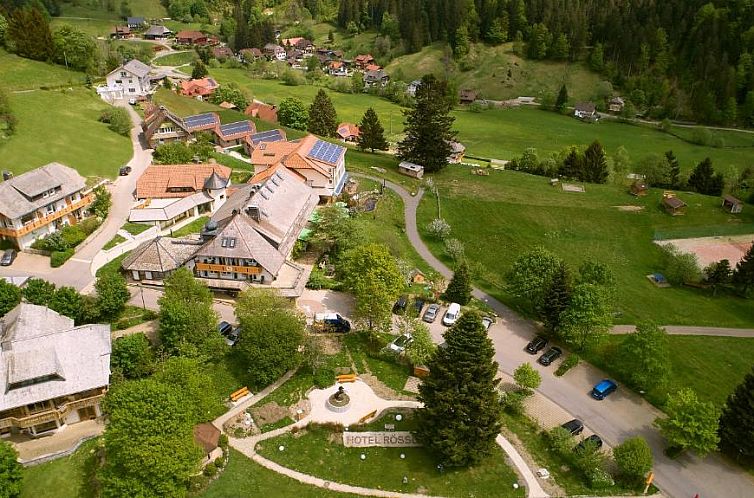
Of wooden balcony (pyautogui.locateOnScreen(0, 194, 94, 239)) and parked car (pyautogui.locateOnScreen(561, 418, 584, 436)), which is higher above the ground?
wooden balcony (pyautogui.locateOnScreen(0, 194, 94, 239))

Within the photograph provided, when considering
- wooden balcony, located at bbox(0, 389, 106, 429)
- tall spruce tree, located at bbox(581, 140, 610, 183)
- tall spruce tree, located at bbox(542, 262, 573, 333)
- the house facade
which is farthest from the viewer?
tall spruce tree, located at bbox(581, 140, 610, 183)

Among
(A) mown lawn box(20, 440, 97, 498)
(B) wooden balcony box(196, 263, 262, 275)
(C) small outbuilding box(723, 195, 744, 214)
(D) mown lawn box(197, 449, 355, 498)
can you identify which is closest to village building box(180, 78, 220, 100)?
(B) wooden balcony box(196, 263, 262, 275)

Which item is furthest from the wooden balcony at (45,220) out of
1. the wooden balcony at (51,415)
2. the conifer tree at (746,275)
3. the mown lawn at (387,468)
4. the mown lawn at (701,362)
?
the conifer tree at (746,275)

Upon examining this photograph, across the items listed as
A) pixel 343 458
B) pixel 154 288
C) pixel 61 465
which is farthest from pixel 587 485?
pixel 154 288

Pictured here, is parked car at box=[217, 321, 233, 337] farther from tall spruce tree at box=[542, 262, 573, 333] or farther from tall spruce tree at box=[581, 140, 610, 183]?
tall spruce tree at box=[581, 140, 610, 183]

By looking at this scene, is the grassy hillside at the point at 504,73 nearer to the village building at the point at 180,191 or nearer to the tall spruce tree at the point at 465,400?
the village building at the point at 180,191

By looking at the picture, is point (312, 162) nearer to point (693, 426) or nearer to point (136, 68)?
point (693, 426)

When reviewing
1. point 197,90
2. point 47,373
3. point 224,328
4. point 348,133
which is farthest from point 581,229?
point 197,90

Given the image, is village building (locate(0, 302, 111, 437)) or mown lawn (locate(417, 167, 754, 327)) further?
mown lawn (locate(417, 167, 754, 327))
